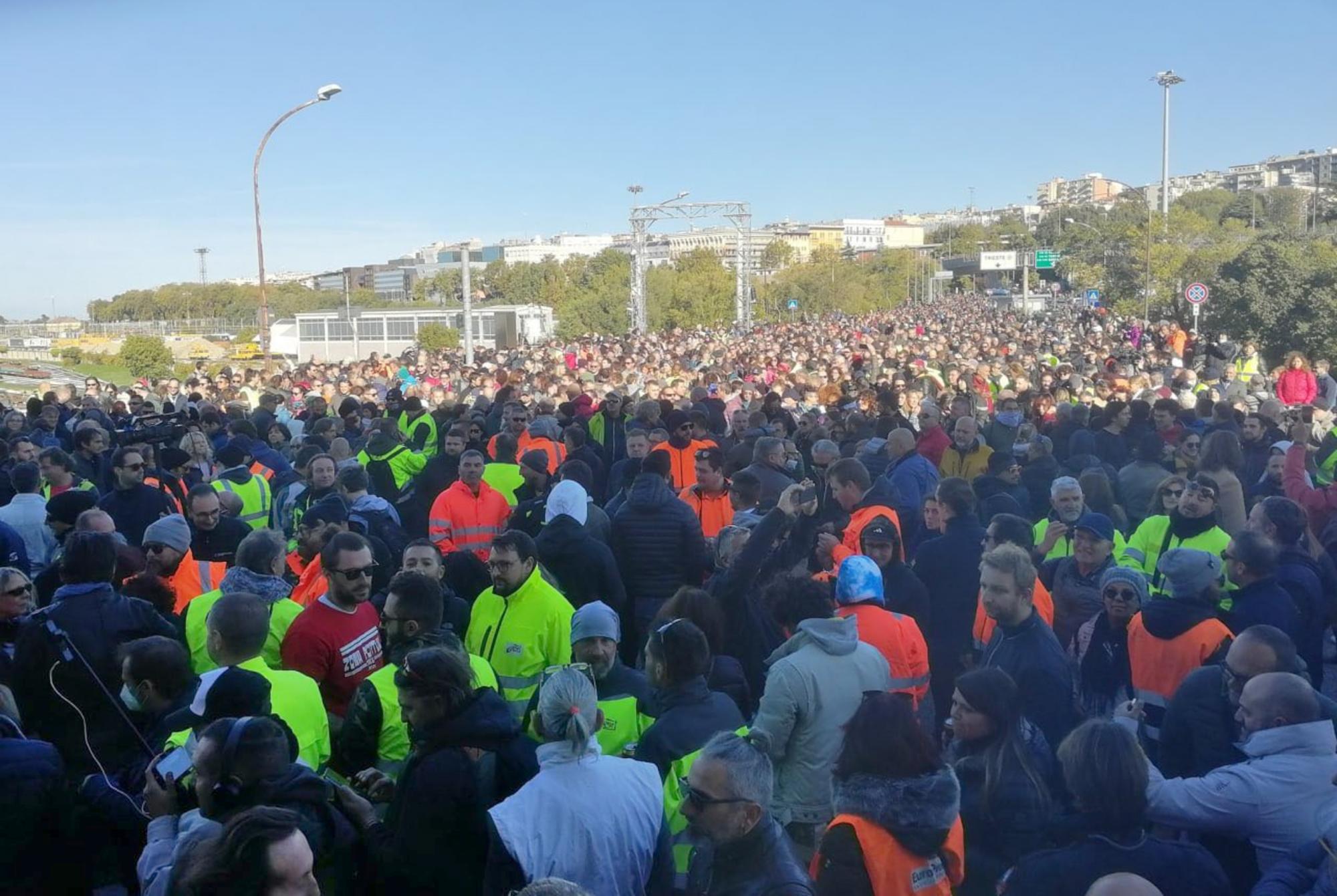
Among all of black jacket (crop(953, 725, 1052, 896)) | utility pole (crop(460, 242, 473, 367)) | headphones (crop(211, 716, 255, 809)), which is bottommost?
black jacket (crop(953, 725, 1052, 896))

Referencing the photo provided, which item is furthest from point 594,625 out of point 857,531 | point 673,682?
point 857,531

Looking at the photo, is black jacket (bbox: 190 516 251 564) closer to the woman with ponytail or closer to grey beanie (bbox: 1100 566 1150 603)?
the woman with ponytail

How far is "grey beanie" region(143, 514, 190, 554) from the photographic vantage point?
5641mm

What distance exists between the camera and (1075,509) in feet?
21.8

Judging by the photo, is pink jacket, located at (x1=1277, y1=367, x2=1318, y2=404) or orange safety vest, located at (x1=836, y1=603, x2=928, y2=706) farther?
pink jacket, located at (x1=1277, y1=367, x2=1318, y2=404)

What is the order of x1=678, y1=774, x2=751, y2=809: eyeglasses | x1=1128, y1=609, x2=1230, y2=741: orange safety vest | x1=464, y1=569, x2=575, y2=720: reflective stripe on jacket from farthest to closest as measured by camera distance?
x1=464, y1=569, x2=575, y2=720: reflective stripe on jacket < x1=1128, y1=609, x2=1230, y2=741: orange safety vest < x1=678, y1=774, x2=751, y2=809: eyeglasses

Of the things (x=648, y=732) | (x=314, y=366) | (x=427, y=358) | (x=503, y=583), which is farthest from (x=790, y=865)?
(x=427, y=358)

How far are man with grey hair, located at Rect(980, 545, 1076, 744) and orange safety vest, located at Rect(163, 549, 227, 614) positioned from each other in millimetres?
3634

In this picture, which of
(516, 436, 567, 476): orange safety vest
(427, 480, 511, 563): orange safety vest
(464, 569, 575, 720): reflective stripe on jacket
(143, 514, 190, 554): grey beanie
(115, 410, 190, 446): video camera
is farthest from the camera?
(516, 436, 567, 476): orange safety vest

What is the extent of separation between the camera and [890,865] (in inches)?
120

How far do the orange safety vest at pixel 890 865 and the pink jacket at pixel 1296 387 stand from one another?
42.5ft

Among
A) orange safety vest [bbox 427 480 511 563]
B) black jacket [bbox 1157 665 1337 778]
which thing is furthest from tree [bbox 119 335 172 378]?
black jacket [bbox 1157 665 1337 778]

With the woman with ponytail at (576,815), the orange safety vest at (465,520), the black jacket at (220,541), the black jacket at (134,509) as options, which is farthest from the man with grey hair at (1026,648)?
the black jacket at (134,509)

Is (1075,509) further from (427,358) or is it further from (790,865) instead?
(427,358)
